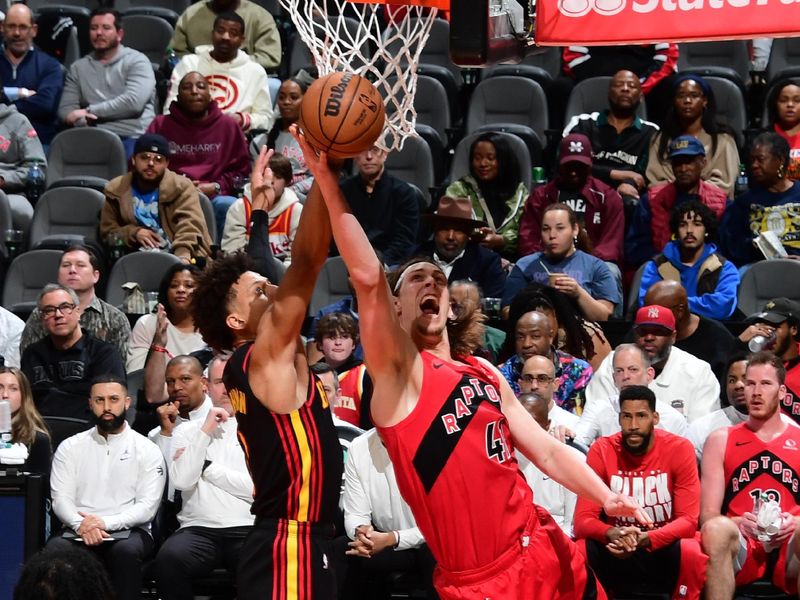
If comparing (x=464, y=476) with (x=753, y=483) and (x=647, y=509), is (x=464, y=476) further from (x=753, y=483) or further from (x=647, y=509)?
(x=753, y=483)

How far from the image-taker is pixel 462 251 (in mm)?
9516

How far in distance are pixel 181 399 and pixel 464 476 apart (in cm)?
394

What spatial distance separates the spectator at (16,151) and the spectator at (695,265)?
5014 millimetres

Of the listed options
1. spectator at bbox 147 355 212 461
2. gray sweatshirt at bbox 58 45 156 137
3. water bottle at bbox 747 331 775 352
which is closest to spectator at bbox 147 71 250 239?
gray sweatshirt at bbox 58 45 156 137

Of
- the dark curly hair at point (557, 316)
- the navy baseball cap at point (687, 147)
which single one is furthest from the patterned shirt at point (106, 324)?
the navy baseball cap at point (687, 147)

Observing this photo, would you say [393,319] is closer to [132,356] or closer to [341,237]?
[341,237]

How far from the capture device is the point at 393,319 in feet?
13.8

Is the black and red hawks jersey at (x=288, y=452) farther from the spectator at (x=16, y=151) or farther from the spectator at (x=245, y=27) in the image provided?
the spectator at (x=245, y=27)

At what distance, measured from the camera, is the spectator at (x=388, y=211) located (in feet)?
33.2

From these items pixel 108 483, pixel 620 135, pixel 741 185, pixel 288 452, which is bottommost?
pixel 108 483

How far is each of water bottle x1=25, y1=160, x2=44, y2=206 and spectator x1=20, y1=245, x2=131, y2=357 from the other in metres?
1.94

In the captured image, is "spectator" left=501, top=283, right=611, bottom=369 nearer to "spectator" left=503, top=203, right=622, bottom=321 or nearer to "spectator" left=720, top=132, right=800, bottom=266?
"spectator" left=503, top=203, right=622, bottom=321

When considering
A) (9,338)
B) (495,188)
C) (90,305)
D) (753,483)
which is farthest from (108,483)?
(495,188)

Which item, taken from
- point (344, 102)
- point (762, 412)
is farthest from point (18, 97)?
point (344, 102)
